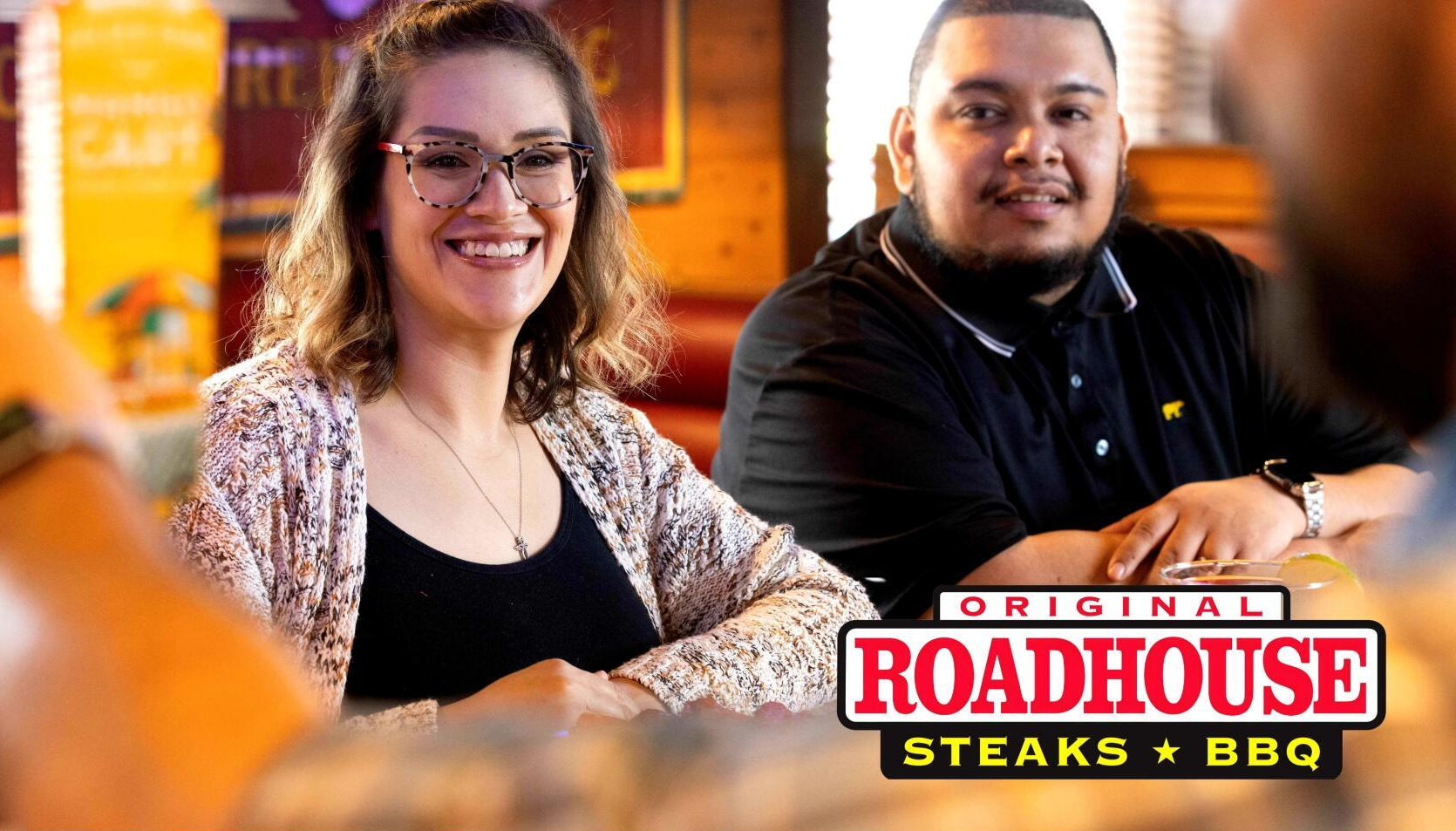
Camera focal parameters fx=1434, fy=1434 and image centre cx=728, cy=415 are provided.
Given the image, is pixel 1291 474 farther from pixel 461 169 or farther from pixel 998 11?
pixel 461 169

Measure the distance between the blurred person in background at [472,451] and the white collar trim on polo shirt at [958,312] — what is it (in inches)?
18.6

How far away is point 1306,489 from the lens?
Result: 164cm

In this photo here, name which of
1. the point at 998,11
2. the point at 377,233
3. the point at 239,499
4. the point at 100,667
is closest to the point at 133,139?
the point at 377,233

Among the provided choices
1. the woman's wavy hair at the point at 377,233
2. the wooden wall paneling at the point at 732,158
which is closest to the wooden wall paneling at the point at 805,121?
the wooden wall paneling at the point at 732,158

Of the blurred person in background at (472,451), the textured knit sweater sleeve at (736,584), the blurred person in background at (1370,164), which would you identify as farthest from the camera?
the textured knit sweater sleeve at (736,584)

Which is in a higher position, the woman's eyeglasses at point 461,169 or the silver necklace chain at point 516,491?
the woman's eyeglasses at point 461,169

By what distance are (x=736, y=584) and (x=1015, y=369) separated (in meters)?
0.56

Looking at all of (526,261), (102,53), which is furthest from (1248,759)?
(102,53)

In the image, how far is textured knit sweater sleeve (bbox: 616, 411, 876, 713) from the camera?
125 cm

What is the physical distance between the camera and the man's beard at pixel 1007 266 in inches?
71.9

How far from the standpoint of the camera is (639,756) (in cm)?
14

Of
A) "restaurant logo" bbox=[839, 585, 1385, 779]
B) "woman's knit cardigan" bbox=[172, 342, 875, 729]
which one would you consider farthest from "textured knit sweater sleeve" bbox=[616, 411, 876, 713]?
"restaurant logo" bbox=[839, 585, 1385, 779]

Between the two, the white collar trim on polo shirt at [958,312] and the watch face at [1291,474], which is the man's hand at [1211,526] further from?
the white collar trim on polo shirt at [958,312]

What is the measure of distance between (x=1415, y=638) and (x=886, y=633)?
7 cm
